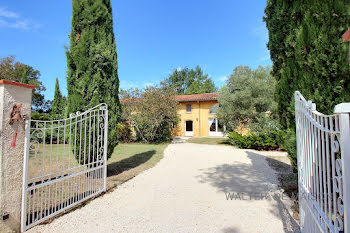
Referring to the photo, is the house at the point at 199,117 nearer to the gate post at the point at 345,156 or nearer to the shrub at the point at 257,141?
the shrub at the point at 257,141

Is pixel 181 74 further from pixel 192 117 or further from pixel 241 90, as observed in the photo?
pixel 241 90

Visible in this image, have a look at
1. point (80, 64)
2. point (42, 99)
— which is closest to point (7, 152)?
point (80, 64)

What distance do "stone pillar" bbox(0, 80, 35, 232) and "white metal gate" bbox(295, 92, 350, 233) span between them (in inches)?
146

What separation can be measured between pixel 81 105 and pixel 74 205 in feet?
8.90

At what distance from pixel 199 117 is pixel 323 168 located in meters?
21.2

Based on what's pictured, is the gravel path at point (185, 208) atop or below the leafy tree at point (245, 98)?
below

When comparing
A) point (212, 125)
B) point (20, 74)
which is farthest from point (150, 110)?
point (20, 74)

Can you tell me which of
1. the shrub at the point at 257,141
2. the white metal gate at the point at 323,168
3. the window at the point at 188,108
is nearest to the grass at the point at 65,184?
the white metal gate at the point at 323,168

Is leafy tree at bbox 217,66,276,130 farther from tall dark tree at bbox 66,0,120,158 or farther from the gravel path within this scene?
tall dark tree at bbox 66,0,120,158

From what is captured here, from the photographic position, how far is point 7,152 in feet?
8.05

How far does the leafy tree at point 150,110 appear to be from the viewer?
14.7 meters

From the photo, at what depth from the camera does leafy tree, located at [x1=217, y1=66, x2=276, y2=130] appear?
528 inches

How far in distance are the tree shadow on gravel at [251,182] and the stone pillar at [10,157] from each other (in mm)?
3133

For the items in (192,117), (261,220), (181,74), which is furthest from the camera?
(181,74)
